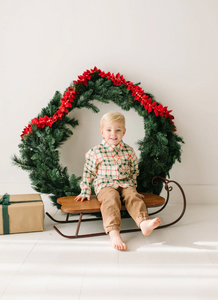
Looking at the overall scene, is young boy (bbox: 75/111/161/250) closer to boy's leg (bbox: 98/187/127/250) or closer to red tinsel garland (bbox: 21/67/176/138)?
boy's leg (bbox: 98/187/127/250)

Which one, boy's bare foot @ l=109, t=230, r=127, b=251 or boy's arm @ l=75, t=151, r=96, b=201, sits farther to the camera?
boy's arm @ l=75, t=151, r=96, b=201

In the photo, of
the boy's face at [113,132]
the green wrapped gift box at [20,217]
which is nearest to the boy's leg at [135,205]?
the boy's face at [113,132]

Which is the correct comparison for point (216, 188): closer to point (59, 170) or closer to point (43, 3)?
point (59, 170)

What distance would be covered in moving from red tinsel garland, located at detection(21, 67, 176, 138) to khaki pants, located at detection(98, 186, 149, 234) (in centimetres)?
85

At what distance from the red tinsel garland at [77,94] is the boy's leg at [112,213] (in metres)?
0.88

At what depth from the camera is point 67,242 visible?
6.46 ft

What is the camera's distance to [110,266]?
63.9 inches

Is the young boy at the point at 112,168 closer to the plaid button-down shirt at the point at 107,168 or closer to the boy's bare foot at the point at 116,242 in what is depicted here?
the plaid button-down shirt at the point at 107,168

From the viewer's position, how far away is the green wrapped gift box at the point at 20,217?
2.09m

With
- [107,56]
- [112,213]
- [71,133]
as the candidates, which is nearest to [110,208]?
[112,213]

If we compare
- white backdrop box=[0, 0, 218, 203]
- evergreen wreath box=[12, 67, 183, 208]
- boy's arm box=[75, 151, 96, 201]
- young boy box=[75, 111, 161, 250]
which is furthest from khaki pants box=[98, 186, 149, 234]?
white backdrop box=[0, 0, 218, 203]

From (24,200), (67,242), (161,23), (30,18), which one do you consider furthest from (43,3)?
(67,242)

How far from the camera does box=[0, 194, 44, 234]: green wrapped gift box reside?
2094 mm

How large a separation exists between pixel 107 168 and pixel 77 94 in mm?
844
